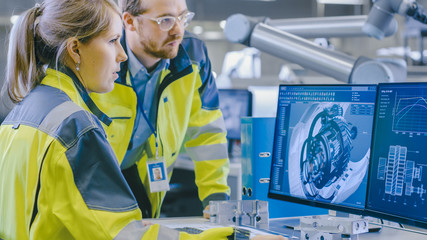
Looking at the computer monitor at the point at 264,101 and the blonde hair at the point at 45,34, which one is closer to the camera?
the blonde hair at the point at 45,34

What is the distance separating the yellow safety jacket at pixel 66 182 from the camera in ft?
3.87

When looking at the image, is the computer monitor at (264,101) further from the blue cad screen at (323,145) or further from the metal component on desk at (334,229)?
the metal component on desk at (334,229)

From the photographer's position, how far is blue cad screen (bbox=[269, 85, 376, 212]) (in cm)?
146

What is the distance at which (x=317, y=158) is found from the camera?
5.08 ft

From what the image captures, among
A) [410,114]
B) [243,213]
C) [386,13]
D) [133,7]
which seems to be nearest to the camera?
[410,114]

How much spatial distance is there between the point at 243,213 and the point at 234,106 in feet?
6.30

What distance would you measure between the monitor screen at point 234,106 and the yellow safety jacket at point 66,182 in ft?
7.33

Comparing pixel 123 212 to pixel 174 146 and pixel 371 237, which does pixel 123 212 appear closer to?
pixel 371 237

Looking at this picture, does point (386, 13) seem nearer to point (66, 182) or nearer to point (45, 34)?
point (45, 34)

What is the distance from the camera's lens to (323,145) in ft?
5.04

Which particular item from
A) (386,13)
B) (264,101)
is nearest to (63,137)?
(386,13)

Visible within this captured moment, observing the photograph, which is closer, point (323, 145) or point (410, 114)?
point (410, 114)

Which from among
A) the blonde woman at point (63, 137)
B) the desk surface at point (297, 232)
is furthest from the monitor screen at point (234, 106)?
the blonde woman at point (63, 137)

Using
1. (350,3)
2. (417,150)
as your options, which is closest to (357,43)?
(350,3)
